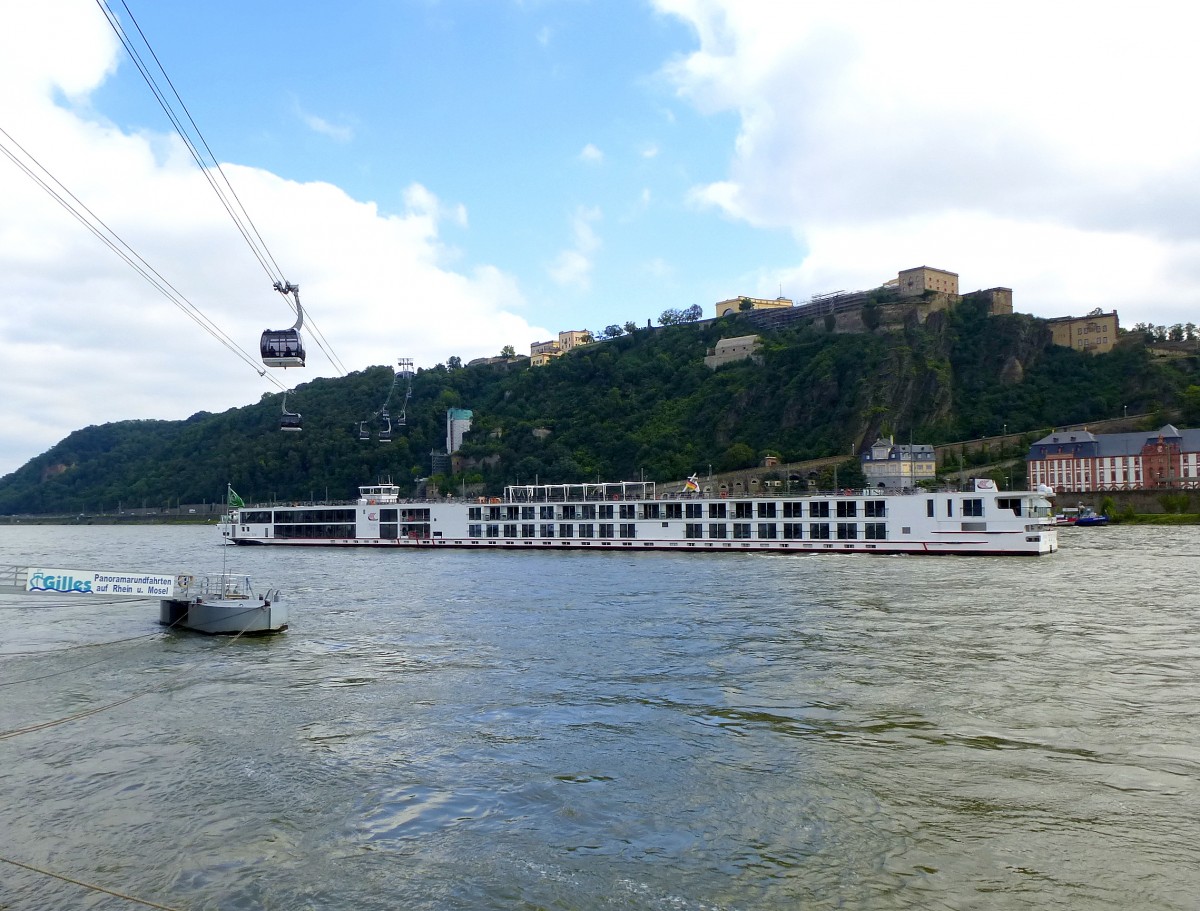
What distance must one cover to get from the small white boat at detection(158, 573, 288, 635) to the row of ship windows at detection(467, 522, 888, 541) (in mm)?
42853

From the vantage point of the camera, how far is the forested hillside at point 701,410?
437 ft

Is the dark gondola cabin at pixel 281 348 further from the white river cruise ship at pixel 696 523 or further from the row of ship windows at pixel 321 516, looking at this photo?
the row of ship windows at pixel 321 516

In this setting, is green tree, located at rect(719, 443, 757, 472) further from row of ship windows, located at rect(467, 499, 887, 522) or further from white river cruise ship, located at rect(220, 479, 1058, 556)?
row of ship windows, located at rect(467, 499, 887, 522)

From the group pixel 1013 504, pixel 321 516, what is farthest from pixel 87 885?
pixel 321 516

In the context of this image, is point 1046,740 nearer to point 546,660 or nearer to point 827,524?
point 546,660

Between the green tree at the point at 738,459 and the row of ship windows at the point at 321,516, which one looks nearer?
the row of ship windows at the point at 321,516

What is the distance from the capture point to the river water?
32.3 feet

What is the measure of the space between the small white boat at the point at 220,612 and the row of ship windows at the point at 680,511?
1700 inches

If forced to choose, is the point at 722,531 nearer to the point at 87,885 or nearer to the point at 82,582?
the point at 82,582

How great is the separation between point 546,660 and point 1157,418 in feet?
409

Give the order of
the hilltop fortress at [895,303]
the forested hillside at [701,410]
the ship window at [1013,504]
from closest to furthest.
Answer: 1. the ship window at [1013,504]
2. the forested hillside at [701,410]
3. the hilltop fortress at [895,303]

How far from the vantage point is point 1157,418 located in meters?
119

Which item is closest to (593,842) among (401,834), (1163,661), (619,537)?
(401,834)

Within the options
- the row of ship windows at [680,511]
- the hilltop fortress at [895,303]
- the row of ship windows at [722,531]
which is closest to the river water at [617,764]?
the row of ship windows at [722,531]
